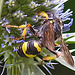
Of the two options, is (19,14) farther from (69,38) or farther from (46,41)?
(69,38)

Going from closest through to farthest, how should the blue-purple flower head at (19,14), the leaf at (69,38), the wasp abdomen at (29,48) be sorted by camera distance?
the wasp abdomen at (29,48) → the blue-purple flower head at (19,14) → the leaf at (69,38)

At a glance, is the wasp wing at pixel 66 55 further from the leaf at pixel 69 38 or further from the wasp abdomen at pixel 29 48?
the leaf at pixel 69 38

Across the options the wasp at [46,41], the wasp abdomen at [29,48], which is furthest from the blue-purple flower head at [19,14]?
the wasp abdomen at [29,48]

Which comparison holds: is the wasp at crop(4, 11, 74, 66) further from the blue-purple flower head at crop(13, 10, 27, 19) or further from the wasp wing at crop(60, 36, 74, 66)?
the blue-purple flower head at crop(13, 10, 27, 19)

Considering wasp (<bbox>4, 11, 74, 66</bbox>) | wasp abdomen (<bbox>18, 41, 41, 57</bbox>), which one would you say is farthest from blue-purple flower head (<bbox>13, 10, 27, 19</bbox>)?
wasp abdomen (<bbox>18, 41, 41, 57</bbox>)

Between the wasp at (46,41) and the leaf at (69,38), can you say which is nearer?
the wasp at (46,41)

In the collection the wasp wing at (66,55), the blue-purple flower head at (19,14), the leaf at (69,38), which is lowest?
the wasp wing at (66,55)

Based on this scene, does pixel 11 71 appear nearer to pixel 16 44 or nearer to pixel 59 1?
pixel 16 44

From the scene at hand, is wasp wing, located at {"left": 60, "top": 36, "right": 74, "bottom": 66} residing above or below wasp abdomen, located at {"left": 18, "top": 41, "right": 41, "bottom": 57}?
below

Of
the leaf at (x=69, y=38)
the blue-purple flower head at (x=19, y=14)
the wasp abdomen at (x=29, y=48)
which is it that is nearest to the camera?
the wasp abdomen at (x=29, y=48)

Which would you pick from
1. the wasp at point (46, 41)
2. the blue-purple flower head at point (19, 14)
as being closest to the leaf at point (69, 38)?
the wasp at point (46, 41)

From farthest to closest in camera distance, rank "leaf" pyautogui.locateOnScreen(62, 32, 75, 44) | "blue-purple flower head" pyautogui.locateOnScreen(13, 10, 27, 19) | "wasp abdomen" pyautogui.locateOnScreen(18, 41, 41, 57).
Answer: "leaf" pyautogui.locateOnScreen(62, 32, 75, 44) → "blue-purple flower head" pyautogui.locateOnScreen(13, 10, 27, 19) → "wasp abdomen" pyautogui.locateOnScreen(18, 41, 41, 57)

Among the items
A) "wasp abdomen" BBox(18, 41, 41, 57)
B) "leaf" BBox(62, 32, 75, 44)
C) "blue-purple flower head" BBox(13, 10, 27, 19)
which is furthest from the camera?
"leaf" BBox(62, 32, 75, 44)

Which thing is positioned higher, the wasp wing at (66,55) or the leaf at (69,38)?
the leaf at (69,38)
